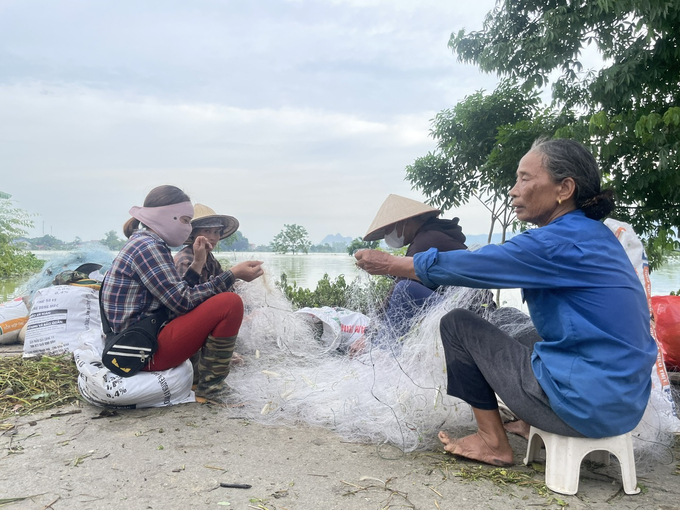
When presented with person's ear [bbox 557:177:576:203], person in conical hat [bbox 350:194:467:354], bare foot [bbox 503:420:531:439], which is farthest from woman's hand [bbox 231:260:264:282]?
person's ear [bbox 557:177:576:203]

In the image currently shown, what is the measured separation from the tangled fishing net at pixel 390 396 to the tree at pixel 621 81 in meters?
3.97

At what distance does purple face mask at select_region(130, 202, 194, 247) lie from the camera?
3.34m

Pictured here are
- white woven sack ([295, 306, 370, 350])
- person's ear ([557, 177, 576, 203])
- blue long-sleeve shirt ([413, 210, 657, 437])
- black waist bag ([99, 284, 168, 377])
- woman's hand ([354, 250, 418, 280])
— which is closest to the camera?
blue long-sleeve shirt ([413, 210, 657, 437])

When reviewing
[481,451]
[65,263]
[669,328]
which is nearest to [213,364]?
[481,451]

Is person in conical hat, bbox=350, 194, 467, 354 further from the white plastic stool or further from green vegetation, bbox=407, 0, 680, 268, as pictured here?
green vegetation, bbox=407, 0, 680, 268

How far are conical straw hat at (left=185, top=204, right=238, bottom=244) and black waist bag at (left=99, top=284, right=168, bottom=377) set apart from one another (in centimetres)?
116

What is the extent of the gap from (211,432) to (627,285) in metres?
2.34

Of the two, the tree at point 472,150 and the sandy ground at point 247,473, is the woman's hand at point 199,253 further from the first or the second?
the tree at point 472,150

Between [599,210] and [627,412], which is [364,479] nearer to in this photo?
[627,412]

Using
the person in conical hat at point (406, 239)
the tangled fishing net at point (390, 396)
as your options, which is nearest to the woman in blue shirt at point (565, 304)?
the tangled fishing net at point (390, 396)

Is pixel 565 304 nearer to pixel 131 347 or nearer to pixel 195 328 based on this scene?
pixel 195 328

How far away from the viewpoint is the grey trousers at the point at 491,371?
2289mm

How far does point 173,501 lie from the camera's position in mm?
2150

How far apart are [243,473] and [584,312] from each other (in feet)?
5.75
